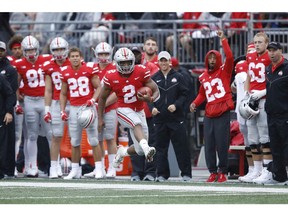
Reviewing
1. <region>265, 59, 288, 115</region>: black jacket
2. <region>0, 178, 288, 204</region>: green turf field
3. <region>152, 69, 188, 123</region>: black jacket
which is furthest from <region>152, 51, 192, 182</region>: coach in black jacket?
<region>265, 59, 288, 115</region>: black jacket

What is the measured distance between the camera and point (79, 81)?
18141 millimetres

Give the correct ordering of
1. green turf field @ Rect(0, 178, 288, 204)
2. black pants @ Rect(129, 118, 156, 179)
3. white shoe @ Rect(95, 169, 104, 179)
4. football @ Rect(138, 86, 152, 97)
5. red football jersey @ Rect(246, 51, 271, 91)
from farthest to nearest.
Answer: white shoe @ Rect(95, 169, 104, 179), black pants @ Rect(129, 118, 156, 179), red football jersey @ Rect(246, 51, 271, 91), football @ Rect(138, 86, 152, 97), green turf field @ Rect(0, 178, 288, 204)

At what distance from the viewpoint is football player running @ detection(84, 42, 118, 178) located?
18297 mm

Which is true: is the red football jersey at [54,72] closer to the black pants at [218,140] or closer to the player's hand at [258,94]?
the black pants at [218,140]

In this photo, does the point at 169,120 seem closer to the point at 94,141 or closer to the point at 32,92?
the point at 94,141

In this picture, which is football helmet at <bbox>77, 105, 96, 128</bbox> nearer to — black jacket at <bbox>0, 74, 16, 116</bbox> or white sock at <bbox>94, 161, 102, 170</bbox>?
white sock at <bbox>94, 161, 102, 170</bbox>

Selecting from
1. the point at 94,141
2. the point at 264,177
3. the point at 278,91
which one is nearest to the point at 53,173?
the point at 94,141

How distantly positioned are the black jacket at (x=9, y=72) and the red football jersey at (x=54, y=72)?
666mm

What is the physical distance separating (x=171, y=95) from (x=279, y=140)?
7.16ft

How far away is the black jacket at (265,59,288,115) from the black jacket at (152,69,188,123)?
1.85 metres

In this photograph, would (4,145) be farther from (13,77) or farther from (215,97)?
(215,97)

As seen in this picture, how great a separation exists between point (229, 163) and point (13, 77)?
363 centimetres

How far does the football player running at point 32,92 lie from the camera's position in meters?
18.8

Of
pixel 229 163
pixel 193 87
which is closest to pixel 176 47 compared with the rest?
pixel 193 87
